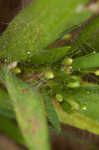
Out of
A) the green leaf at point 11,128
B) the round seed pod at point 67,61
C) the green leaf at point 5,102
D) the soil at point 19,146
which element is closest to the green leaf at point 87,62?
the round seed pod at point 67,61

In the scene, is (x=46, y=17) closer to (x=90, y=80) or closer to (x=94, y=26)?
(x=94, y=26)

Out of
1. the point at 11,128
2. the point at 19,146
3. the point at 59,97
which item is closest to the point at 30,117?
the point at 59,97

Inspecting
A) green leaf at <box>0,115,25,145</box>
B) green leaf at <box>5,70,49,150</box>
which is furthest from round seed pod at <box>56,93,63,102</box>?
green leaf at <box>0,115,25,145</box>

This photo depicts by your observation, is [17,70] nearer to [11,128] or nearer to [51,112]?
[51,112]

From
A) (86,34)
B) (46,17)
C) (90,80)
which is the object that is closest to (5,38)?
(46,17)

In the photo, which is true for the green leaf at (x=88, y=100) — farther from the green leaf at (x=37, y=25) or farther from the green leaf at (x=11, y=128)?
the green leaf at (x=11, y=128)

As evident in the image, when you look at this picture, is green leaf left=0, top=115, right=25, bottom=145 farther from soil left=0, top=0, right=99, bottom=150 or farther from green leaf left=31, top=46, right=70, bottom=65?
green leaf left=31, top=46, right=70, bottom=65
